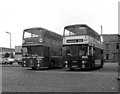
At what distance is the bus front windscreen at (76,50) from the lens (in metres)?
21.7

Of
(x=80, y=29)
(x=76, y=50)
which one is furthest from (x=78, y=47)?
(x=80, y=29)

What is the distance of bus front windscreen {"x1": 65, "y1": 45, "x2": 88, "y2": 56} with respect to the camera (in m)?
21.7

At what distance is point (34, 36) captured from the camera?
23953 millimetres

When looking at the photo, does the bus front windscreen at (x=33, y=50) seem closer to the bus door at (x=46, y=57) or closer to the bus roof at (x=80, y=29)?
the bus door at (x=46, y=57)

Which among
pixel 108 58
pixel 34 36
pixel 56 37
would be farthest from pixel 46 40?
pixel 108 58

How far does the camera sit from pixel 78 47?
2189cm

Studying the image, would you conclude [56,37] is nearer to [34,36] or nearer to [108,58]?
[34,36]

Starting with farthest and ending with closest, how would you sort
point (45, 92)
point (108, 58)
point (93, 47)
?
point (108, 58) → point (93, 47) → point (45, 92)

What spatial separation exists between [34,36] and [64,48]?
3642mm

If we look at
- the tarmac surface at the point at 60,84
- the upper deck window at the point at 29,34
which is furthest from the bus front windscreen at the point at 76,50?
the tarmac surface at the point at 60,84

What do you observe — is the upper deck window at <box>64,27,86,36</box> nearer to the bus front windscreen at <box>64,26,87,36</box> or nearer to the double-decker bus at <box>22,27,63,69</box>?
the bus front windscreen at <box>64,26,87,36</box>

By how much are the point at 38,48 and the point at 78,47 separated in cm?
456

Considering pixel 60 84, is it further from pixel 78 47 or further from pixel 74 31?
pixel 74 31

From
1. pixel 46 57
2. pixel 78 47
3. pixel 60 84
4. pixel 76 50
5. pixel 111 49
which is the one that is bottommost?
pixel 60 84
